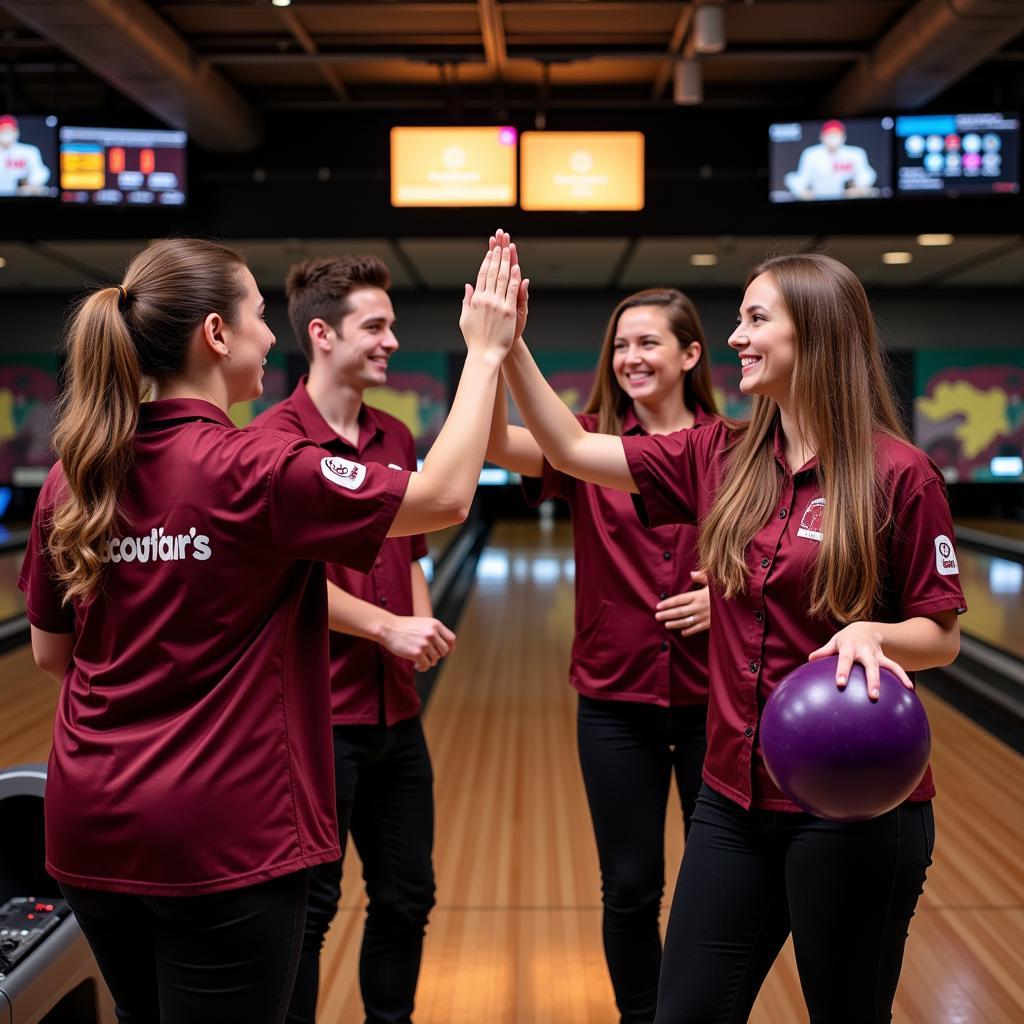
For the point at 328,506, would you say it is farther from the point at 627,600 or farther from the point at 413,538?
the point at 413,538

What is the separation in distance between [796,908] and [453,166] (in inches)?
218

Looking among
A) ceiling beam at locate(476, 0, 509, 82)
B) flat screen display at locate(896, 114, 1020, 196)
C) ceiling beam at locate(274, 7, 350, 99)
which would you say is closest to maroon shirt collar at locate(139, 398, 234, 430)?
ceiling beam at locate(476, 0, 509, 82)

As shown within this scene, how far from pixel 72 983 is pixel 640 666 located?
106cm

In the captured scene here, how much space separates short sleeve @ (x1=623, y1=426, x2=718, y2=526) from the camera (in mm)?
1768

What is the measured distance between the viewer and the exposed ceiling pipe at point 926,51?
502 centimetres

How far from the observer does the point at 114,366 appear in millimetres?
1267

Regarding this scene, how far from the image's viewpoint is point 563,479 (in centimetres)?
221

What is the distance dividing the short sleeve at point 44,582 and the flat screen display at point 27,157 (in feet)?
17.7

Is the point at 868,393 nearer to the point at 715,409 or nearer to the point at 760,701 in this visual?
the point at 760,701

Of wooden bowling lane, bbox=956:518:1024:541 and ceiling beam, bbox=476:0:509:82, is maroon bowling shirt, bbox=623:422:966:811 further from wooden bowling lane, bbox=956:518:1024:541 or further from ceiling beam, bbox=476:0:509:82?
wooden bowling lane, bbox=956:518:1024:541

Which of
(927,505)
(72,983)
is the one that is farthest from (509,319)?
(72,983)

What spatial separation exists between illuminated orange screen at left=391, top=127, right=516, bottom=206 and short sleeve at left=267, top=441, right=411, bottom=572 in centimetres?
531

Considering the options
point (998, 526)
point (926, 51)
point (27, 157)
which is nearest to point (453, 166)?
point (27, 157)

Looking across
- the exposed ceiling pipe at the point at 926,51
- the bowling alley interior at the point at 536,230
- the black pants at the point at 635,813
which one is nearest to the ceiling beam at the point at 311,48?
the bowling alley interior at the point at 536,230
